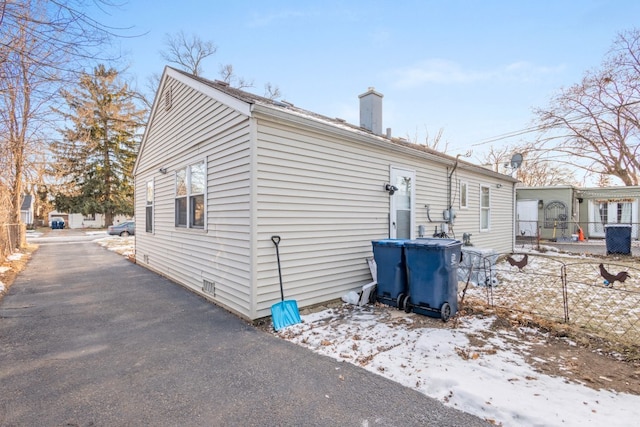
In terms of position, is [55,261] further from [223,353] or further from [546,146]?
[546,146]

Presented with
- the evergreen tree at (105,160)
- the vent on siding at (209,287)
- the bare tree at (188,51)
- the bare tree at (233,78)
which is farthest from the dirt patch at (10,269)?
the evergreen tree at (105,160)

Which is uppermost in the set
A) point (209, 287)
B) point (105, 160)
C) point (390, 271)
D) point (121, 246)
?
point (105, 160)

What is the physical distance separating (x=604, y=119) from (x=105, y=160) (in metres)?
39.8

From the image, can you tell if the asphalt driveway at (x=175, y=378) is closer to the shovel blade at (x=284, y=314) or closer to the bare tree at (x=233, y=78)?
the shovel blade at (x=284, y=314)

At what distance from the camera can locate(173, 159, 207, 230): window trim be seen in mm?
5754

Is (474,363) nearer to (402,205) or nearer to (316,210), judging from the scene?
(316,210)

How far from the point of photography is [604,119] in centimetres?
1944

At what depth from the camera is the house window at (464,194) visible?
8.88 metres

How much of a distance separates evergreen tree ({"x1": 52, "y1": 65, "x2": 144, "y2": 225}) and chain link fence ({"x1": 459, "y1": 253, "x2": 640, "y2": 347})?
32.6 meters

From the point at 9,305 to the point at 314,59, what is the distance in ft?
32.6

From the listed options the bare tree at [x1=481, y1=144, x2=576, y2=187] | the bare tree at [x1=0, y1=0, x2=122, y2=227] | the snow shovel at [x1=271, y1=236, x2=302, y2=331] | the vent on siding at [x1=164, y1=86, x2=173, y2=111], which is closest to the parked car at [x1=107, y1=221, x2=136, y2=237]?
Result: the vent on siding at [x1=164, y1=86, x2=173, y2=111]

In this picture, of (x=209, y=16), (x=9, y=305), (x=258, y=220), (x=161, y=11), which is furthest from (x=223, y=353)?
(x=209, y=16)

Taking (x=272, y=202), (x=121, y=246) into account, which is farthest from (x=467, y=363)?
(x=121, y=246)

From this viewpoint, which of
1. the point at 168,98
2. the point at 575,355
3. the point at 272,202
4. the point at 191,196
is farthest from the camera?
the point at 168,98
